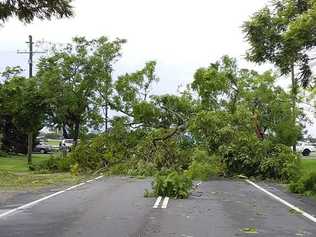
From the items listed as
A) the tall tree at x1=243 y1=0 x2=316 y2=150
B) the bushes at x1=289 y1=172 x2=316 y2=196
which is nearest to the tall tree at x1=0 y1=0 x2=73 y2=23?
the tall tree at x1=243 y1=0 x2=316 y2=150

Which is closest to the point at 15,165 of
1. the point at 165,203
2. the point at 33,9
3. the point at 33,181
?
the point at 33,181

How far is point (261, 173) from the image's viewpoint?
90.3 feet

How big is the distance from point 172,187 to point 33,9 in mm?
9625

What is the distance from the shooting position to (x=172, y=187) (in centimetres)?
1888

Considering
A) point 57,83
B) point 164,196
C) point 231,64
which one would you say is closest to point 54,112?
point 57,83

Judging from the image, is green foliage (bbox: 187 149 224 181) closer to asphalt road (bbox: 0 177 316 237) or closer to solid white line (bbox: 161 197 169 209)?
asphalt road (bbox: 0 177 316 237)

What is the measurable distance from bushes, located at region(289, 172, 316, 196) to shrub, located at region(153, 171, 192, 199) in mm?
4042

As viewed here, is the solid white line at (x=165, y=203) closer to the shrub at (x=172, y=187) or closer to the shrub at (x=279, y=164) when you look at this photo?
the shrub at (x=172, y=187)

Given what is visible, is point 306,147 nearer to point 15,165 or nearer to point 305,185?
point 15,165

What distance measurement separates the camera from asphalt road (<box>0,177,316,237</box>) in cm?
1141

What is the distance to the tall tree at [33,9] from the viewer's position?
1038 cm

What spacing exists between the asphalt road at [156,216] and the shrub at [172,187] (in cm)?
38

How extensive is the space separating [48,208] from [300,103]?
1328 inches

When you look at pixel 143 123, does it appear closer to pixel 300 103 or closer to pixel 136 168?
pixel 136 168
